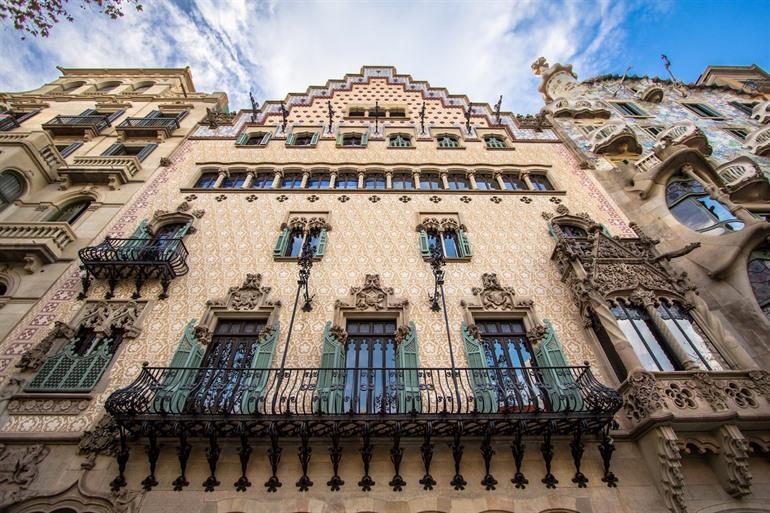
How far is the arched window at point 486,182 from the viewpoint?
15.0 metres

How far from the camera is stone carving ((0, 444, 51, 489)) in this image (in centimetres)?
664

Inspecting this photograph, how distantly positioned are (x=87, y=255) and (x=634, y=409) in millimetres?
14470

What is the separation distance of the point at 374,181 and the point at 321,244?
4811 millimetres

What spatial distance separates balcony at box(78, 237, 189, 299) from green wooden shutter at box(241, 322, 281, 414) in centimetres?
358

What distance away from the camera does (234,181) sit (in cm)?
1522

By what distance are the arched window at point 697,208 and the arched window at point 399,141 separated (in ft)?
35.4

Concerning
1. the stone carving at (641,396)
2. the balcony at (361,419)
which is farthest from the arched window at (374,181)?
the stone carving at (641,396)

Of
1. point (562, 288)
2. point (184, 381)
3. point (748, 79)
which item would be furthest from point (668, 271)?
point (748, 79)

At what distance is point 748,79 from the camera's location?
85.1 feet

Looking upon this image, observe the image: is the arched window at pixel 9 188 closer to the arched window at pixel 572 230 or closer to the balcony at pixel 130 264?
the balcony at pixel 130 264

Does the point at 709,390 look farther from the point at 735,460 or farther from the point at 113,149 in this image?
the point at 113,149

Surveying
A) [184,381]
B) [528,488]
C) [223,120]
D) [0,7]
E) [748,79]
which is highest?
[748,79]

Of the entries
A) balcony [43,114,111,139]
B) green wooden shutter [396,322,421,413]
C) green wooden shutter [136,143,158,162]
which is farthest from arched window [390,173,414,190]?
balcony [43,114,111,139]

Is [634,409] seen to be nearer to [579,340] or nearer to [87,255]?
[579,340]
